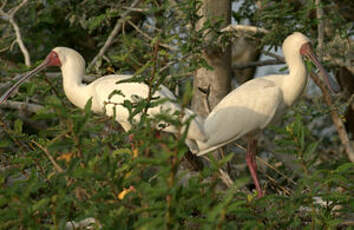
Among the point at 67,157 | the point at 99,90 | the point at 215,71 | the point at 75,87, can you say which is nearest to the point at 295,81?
the point at 215,71

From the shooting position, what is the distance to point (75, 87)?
442 centimetres

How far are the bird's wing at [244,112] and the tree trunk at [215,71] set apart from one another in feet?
Answer: 2.08

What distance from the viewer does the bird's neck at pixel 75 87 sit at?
4.36 meters

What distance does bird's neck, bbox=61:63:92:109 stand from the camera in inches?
171

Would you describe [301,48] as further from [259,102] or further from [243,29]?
[243,29]

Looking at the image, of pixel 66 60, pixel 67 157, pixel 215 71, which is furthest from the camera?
pixel 215 71

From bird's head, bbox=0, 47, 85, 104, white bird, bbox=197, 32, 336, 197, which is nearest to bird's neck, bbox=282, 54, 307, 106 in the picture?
white bird, bbox=197, 32, 336, 197

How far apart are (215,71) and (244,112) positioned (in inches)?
32.1

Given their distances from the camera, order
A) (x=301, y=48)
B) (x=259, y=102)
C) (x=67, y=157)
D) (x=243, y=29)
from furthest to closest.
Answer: (x=243, y=29) < (x=301, y=48) < (x=259, y=102) < (x=67, y=157)

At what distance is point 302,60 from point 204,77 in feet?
3.06

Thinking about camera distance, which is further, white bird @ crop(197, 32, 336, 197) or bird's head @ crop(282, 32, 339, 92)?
bird's head @ crop(282, 32, 339, 92)

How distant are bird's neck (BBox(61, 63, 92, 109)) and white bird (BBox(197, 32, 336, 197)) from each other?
901mm

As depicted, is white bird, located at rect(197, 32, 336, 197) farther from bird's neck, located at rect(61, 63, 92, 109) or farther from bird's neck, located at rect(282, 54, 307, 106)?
bird's neck, located at rect(61, 63, 92, 109)

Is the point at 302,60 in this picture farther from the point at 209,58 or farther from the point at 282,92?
the point at 209,58
